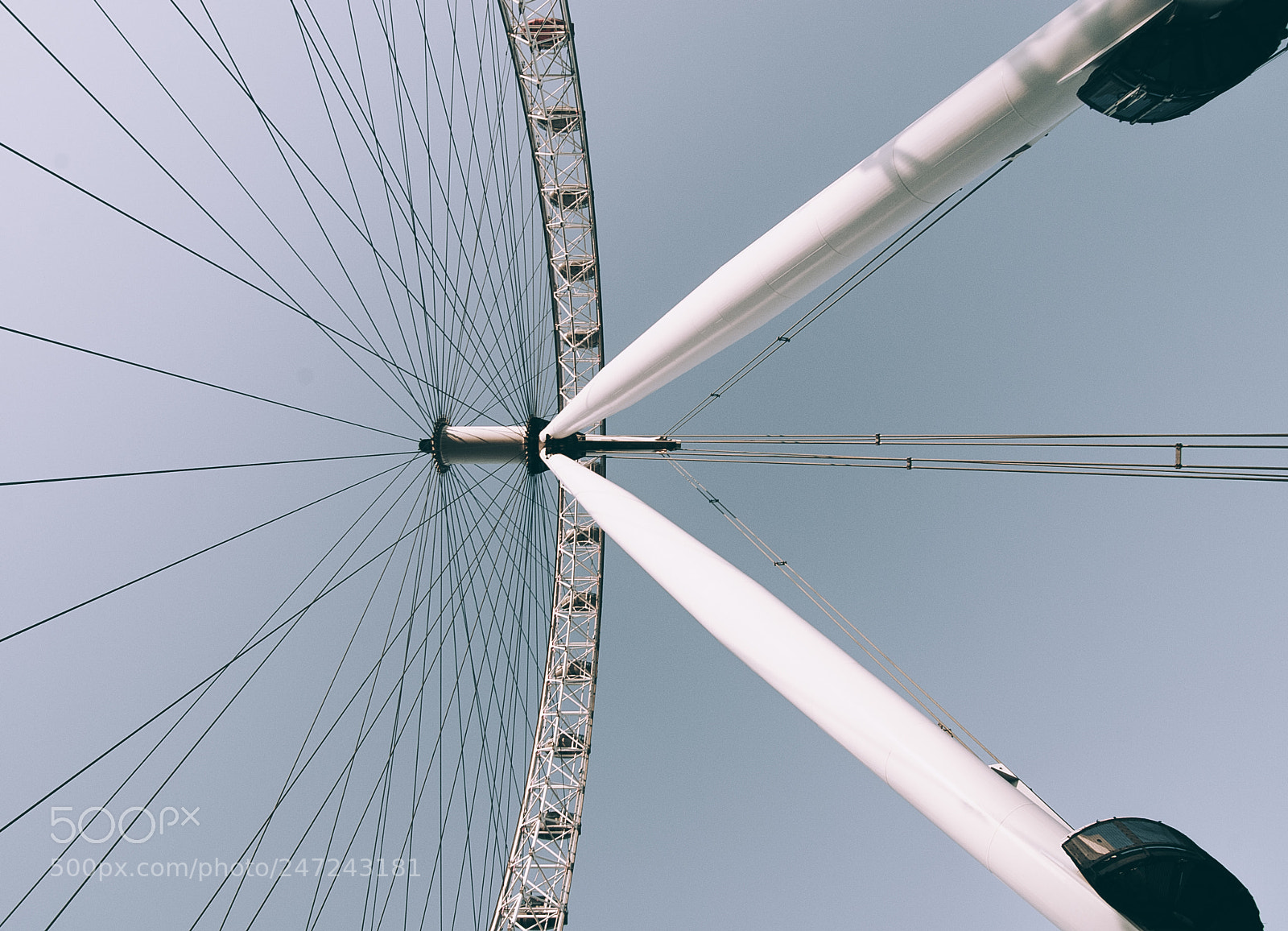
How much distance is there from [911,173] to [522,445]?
11076mm

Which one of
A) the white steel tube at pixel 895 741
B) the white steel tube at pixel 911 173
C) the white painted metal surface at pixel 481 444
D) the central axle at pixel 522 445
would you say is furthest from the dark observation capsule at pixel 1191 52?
the white painted metal surface at pixel 481 444

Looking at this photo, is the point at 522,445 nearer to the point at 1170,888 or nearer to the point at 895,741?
the point at 895,741

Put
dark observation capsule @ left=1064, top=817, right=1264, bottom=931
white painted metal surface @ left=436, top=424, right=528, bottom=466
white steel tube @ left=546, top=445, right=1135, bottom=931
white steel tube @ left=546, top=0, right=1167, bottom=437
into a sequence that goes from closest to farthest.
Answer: dark observation capsule @ left=1064, top=817, right=1264, bottom=931 → white steel tube @ left=546, top=445, right=1135, bottom=931 → white steel tube @ left=546, top=0, right=1167, bottom=437 → white painted metal surface @ left=436, top=424, right=528, bottom=466

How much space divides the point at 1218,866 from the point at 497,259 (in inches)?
607

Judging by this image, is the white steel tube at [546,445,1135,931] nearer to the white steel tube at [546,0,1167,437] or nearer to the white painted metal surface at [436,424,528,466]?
the white steel tube at [546,0,1167,437]

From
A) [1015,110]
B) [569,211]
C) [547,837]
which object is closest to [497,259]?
[569,211]

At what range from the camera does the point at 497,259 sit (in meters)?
14.7

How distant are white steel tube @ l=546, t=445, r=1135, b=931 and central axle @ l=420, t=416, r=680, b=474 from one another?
732 centimetres

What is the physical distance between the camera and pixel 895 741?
4.36 m

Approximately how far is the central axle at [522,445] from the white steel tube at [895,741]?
7.32m

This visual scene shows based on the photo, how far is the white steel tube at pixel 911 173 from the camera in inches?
159

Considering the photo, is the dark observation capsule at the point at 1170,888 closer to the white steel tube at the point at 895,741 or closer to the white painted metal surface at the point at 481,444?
the white steel tube at the point at 895,741

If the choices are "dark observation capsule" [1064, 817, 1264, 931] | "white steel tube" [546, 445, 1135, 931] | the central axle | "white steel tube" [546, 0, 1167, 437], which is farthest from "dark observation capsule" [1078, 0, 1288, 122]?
the central axle

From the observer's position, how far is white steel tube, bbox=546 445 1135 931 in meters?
3.68
